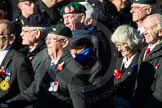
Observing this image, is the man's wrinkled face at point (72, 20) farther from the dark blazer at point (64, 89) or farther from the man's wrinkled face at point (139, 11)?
the dark blazer at point (64, 89)

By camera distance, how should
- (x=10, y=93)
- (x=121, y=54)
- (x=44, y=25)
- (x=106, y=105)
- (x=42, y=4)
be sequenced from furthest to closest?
(x=42, y=4), (x=44, y=25), (x=121, y=54), (x=10, y=93), (x=106, y=105)

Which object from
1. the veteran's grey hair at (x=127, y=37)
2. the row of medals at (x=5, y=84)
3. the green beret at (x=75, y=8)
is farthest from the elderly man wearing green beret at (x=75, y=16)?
the row of medals at (x=5, y=84)

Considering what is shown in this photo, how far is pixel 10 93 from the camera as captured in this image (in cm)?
513

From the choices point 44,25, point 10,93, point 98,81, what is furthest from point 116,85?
point 44,25

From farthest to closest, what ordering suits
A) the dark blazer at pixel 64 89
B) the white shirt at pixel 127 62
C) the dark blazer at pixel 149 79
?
1. the white shirt at pixel 127 62
2. the dark blazer at pixel 149 79
3. the dark blazer at pixel 64 89

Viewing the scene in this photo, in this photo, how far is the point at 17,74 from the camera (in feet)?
17.0

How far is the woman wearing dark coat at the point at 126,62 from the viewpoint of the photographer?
538 cm

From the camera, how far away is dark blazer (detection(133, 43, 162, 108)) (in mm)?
5087

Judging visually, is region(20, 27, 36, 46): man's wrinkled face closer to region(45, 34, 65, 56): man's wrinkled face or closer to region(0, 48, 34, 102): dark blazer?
region(0, 48, 34, 102): dark blazer

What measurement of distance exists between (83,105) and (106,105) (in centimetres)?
41

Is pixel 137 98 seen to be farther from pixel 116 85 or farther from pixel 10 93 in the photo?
pixel 10 93

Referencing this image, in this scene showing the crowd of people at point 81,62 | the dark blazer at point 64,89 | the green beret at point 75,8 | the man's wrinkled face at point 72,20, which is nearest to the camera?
the dark blazer at point 64,89

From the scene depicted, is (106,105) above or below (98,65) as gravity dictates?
below

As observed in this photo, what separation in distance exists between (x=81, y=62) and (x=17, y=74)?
0.87 m
